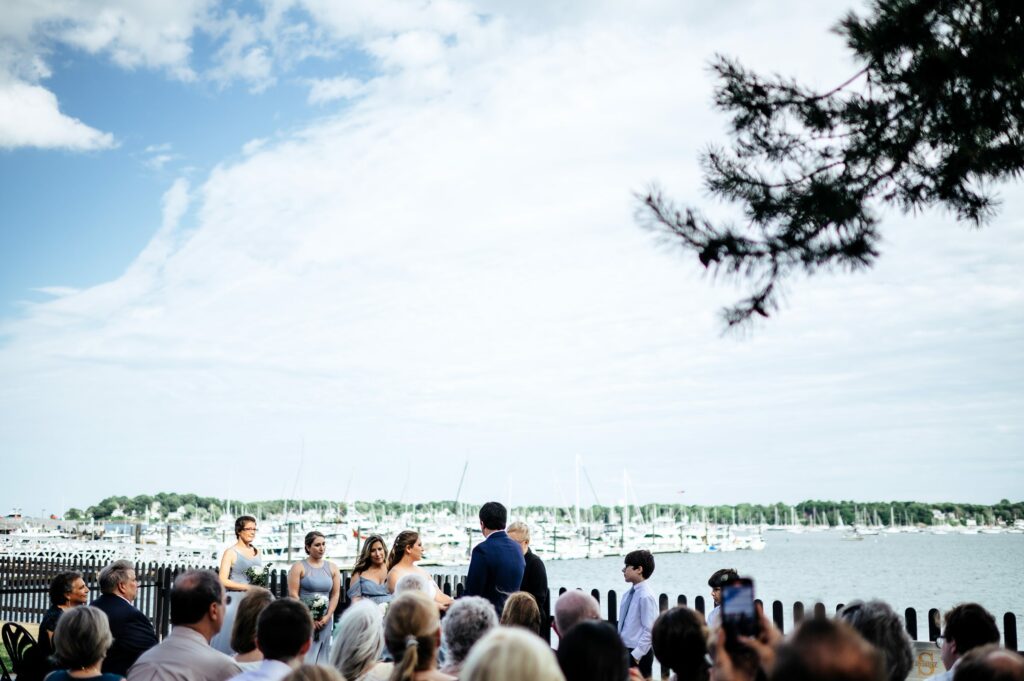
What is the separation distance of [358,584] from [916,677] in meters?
5.11

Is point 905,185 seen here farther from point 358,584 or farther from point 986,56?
point 358,584

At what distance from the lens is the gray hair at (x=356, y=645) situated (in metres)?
4.82

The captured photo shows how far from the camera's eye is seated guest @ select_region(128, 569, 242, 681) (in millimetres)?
4777

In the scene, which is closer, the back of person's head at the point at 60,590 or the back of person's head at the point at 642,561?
the back of person's head at the point at 60,590

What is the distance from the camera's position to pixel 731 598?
2.52 meters

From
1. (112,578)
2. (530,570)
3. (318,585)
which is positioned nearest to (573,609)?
(112,578)

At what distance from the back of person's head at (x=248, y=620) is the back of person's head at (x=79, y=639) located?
737mm

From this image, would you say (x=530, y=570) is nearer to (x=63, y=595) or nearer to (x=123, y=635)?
(x=123, y=635)

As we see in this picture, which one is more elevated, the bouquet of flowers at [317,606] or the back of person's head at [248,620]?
the back of person's head at [248,620]

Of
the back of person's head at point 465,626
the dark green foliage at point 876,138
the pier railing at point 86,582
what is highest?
the dark green foliage at point 876,138

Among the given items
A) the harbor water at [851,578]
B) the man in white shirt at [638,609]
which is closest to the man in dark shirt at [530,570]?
the man in white shirt at [638,609]

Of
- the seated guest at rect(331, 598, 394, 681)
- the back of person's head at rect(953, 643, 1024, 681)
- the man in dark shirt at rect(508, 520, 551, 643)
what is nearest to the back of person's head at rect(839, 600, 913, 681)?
the back of person's head at rect(953, 643, 1024, 681)

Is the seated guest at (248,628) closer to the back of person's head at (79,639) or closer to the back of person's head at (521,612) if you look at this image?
the back of person's head at (79,639)

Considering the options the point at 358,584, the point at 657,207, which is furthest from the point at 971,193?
the point at 358,584
